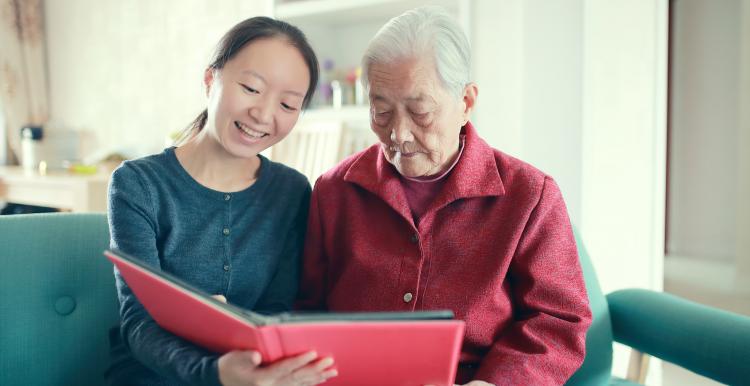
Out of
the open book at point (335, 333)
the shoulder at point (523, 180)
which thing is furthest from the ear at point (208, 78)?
the shoulder at point (523, 180)

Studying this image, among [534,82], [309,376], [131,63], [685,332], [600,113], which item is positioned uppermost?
[131,63]

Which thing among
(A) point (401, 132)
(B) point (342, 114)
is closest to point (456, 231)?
(A) point (401, 132)

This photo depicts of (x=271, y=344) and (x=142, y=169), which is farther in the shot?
(x=142, y=169)

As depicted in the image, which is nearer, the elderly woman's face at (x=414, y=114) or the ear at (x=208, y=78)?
the elderly woman's face at (x=414, y=114)

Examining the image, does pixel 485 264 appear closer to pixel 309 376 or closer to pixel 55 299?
pixel 309 376

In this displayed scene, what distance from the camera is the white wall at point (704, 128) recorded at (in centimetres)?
464

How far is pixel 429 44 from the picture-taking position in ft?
3.64

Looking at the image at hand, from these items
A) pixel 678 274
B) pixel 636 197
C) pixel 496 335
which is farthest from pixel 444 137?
pixel 678 274

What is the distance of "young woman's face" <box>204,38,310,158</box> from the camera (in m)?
1.17

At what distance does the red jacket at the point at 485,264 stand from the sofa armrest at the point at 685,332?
0.23 m

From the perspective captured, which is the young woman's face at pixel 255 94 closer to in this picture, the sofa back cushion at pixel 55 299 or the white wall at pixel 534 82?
the sofa back cushion at pixel 55 299

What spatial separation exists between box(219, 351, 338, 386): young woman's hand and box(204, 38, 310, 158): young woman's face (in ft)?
1.54

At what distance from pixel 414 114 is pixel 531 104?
3.84 feet

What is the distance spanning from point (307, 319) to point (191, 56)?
3.16m
